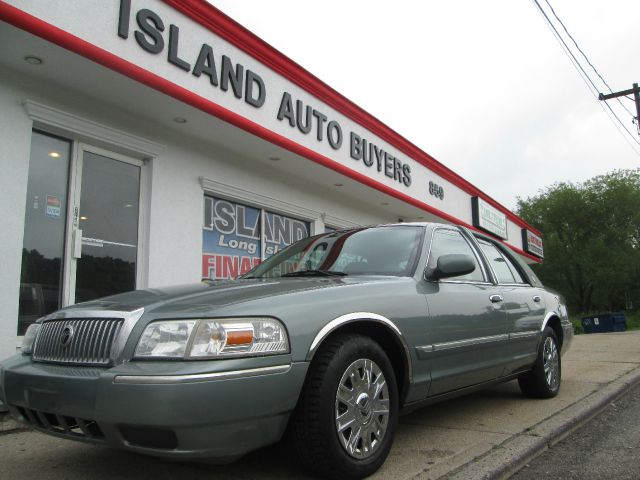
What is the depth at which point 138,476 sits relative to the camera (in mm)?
2850

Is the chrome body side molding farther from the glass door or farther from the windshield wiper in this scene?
the glass door

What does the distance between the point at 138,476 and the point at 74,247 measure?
140 inches

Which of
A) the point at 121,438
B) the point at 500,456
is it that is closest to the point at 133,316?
the point at 121,438

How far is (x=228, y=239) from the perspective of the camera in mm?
7918

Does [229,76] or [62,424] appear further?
[229,76]

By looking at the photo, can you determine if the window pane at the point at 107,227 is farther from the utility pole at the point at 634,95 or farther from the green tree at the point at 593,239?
the green tree at the point at 593,239

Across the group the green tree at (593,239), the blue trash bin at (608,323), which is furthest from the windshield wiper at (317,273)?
the green tree at (593,239)

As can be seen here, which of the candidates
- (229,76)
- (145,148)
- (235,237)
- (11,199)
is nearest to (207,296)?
(11,199)

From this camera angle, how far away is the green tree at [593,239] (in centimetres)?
4066

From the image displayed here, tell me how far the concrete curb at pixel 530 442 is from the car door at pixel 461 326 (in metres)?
0.49

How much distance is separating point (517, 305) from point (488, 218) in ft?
40.9

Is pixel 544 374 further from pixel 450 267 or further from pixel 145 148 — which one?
pixel 145 148

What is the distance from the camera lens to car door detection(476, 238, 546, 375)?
4293mm

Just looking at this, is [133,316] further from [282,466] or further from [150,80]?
[150,80]
